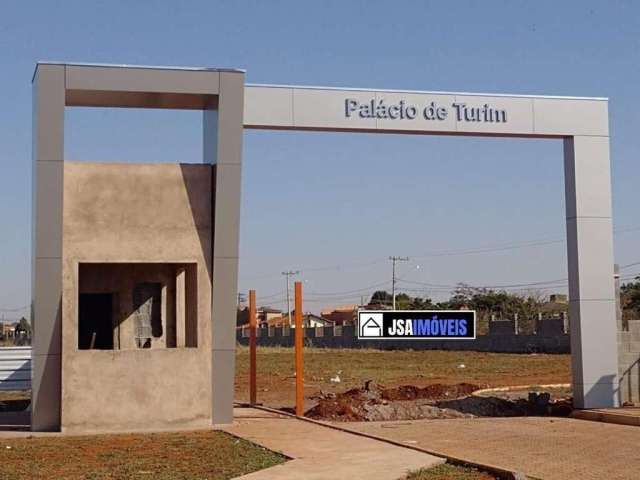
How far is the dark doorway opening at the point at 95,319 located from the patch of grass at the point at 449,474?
11016 mm

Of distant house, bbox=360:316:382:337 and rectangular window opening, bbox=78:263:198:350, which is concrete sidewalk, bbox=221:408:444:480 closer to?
distant house, bbox=360:316:382:337

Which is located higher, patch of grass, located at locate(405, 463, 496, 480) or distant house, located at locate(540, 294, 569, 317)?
distant house, located at locate(540, 294, 569, 317)

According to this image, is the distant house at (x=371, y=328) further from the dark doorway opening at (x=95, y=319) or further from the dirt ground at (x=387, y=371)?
the dark doorway opening at (x=95, y=319)

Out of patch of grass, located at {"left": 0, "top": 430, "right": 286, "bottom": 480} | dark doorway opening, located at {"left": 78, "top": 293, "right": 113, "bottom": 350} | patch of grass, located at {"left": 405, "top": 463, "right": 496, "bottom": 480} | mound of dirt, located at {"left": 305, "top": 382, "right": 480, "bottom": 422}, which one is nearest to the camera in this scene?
patch of grass, located at {"left": 405, "top": 463, "right": 496, "bottom": 480}

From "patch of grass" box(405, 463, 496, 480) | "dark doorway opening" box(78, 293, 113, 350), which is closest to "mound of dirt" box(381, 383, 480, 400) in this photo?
"dark doorway opening" box(78, 293, 113, 350)

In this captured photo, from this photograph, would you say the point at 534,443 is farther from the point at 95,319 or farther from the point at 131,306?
the point at 95,319

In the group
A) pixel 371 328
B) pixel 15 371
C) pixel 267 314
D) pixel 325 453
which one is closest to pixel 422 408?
pixel 371 328

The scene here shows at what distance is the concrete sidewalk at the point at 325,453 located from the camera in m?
13.3

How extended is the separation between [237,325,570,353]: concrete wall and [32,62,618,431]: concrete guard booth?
2564cm

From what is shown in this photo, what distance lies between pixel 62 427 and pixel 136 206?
426 cm

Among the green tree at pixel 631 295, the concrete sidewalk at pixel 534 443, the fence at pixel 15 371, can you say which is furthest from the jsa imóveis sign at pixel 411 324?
the green tree at pixel 631 295

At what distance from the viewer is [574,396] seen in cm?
2175

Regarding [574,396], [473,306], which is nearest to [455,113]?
[574,396]

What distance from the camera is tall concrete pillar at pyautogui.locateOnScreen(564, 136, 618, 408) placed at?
844 inches
